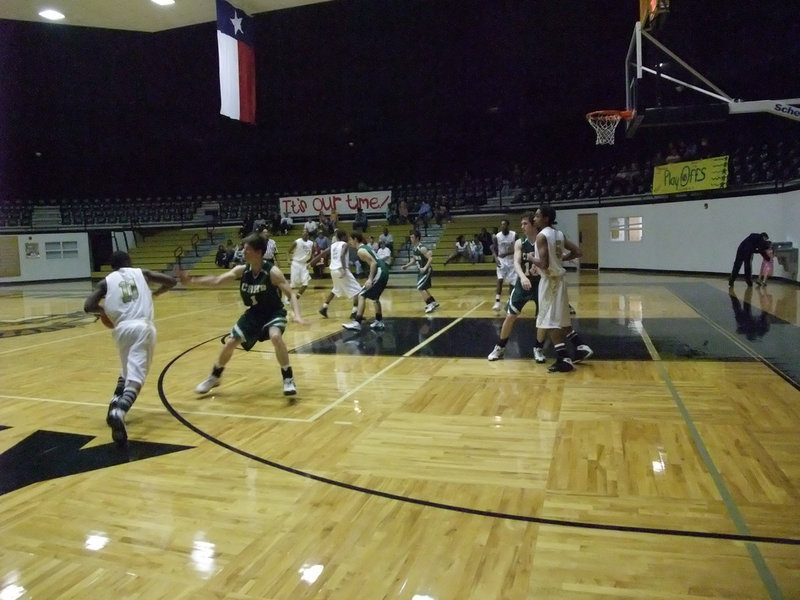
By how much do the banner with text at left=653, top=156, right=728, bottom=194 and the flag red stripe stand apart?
13.1m

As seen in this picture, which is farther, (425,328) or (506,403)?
(425,328)

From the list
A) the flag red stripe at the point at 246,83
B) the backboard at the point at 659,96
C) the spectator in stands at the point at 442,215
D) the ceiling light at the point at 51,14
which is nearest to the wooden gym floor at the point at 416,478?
the backboard at the point at 659,96

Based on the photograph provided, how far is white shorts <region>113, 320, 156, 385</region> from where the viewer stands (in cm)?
507

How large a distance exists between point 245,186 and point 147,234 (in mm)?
5138

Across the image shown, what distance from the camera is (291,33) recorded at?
18.9 m

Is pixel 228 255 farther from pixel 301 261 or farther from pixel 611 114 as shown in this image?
pixel 611 114

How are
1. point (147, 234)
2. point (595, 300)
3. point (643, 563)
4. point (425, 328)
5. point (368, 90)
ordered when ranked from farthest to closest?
point (147, 234) → point (368, 90) → point (595, 300) → point (425, 328) → point (643, 563)

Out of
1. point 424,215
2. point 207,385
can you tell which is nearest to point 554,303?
point 207,385

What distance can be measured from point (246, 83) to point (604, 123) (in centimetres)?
765

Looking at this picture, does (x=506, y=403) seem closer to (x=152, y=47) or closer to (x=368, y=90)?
(x=152, y=47)

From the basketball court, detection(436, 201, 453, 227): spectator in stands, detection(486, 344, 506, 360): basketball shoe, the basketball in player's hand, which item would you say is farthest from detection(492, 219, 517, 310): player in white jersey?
detection(436, 201, 453, 227): spectator in stands

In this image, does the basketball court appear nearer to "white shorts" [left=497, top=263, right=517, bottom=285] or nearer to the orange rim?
the orange rim

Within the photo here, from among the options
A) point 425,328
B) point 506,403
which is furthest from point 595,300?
point 506,403

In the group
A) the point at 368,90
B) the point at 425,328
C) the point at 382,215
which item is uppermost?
the point at 368,90
